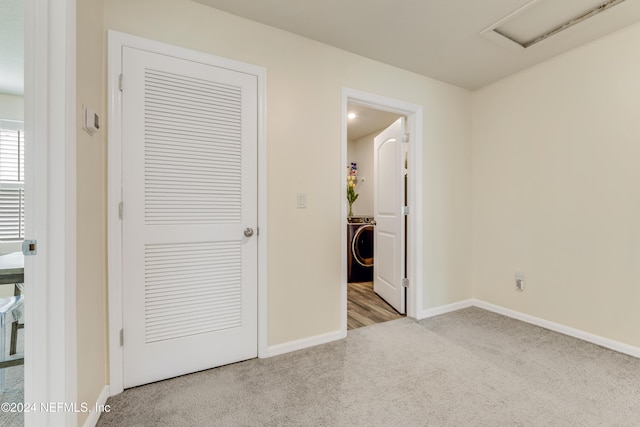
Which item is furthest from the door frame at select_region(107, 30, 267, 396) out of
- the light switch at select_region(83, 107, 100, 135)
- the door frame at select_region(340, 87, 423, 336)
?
the door frame at select_region(340, 87, 423, 336)

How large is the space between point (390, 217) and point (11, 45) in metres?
3.31

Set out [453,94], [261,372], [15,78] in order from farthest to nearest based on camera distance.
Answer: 1. [453,94]
2. [15,78]
3. [261,372]

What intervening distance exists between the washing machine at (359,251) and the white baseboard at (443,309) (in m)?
1.47

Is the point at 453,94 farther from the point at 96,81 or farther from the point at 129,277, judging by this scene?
the point at 129,277

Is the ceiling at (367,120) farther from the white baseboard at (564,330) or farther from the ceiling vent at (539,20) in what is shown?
the white baseboard at (564,330)

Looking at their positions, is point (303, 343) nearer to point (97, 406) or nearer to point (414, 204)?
point (97, 406)

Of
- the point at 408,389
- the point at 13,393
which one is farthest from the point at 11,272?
the point at 408,389

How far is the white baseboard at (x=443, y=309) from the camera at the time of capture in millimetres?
2732

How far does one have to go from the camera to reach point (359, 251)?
420 centimetres

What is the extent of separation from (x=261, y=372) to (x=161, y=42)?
2.16 m

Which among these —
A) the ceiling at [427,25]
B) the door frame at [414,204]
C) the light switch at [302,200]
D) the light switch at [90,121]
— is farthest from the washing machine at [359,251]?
the light switch at [90,121]

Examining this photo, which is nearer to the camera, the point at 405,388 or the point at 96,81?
the point at 96,81

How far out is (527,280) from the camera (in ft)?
8.71

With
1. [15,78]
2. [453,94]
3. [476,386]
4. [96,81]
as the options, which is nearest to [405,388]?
[476,386]
